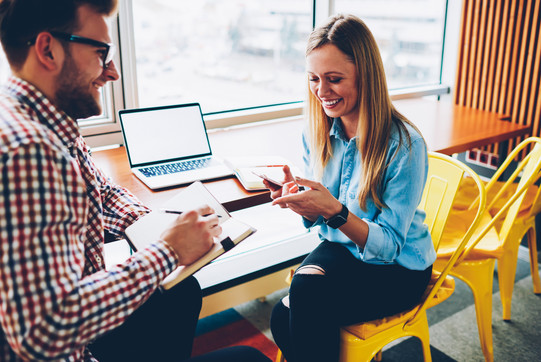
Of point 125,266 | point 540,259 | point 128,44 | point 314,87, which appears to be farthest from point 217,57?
point 540,259

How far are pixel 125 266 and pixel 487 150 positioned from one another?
8.86 ft

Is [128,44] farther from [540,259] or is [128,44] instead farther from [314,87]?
[540,259]

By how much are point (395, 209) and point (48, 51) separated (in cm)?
93

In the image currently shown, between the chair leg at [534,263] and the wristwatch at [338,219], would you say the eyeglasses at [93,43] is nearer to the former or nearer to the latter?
the wristwatch at [338,219]

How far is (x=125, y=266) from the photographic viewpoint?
89 centimetres

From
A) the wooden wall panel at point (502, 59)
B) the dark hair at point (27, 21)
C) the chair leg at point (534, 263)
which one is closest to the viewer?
the dark hair at point (27, 21)

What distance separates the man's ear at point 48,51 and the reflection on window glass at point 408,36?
226 centimetres

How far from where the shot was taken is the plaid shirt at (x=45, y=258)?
2.44ft

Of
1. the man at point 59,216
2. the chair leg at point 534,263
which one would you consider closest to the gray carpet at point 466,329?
the chair leg at point 534,263

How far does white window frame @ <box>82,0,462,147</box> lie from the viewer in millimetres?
2064

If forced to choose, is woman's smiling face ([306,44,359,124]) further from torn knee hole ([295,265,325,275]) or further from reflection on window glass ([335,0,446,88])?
reflection on window glass ([335,0,446,88])

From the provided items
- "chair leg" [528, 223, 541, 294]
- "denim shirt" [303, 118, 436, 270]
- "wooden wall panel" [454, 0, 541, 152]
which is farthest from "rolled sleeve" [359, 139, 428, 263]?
"wooden wall panel" [454, 0, 541, 152]

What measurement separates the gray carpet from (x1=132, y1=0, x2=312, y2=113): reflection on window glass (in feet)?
3.45

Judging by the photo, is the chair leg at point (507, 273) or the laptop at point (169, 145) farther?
the chair leg at point (507, 273)
